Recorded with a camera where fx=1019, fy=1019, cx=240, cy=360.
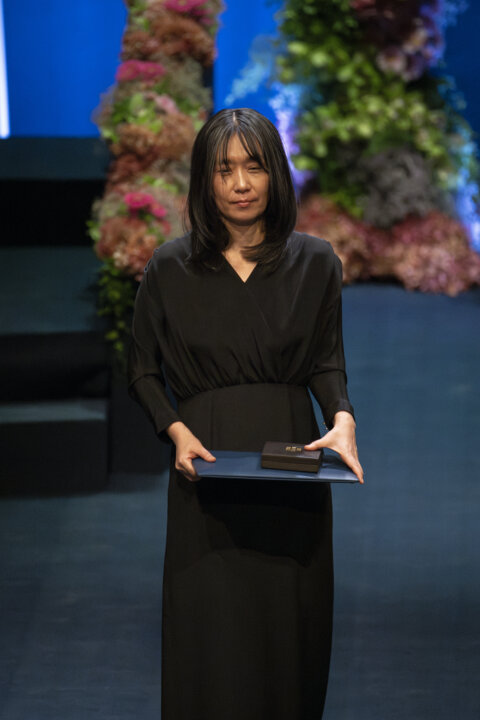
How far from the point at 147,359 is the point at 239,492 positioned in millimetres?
325

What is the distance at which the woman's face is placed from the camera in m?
1.89

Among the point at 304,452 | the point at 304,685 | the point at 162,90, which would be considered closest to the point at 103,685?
the point at 304,685

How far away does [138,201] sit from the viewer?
185 inches

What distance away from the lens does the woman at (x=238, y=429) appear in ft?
6.53

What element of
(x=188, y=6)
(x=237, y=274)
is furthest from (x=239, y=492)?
(x=188, y=6)

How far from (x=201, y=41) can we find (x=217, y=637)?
4094 mm

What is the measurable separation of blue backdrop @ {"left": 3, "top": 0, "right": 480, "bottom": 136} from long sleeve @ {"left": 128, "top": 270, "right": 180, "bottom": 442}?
5.88 meters

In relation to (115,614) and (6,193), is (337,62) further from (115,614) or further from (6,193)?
(115,614)

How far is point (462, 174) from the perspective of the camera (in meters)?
7.50

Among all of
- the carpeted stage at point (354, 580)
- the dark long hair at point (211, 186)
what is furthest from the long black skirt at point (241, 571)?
the carpeted stage at point (354, 580)

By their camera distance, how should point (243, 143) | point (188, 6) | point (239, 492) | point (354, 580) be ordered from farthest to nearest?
point (188, 6), point (354, 580), point (239, 492), point (243, 143)

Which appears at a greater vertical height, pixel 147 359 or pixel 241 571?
pixel 147 359

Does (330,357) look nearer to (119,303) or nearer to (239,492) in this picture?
(239,492)

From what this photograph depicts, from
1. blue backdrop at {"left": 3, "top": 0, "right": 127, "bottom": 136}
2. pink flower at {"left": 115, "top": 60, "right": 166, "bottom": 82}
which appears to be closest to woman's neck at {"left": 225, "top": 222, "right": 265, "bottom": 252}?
pink flower at {"left": 115, "top": 60, "right": 166, "bottom": 82}
